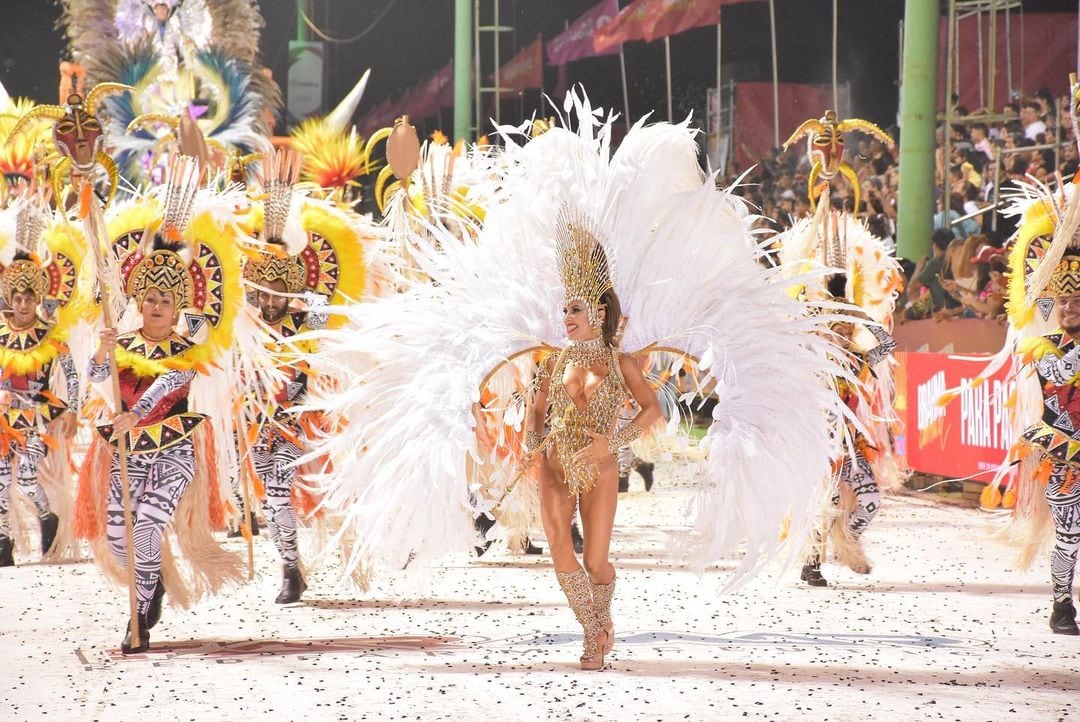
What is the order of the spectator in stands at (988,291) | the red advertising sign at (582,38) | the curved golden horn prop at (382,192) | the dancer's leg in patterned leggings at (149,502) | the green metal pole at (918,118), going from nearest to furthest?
the dancer's leg in patterned leggings at (149,502), the curved golden horn prop at (382,192), the spectator in stands at (988,291), the green metal pole at (918,118), the red advertising sign at (582,38)

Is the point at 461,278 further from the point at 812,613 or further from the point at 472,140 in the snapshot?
the point at 472,140

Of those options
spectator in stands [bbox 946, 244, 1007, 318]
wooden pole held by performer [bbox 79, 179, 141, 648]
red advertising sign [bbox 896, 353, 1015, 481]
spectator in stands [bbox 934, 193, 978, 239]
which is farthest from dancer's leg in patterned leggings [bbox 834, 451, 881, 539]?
spectator in stands [bbox 934, 193, 978, 239]

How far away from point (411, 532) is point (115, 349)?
1.50 m

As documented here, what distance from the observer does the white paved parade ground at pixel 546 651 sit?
4129 millimetres

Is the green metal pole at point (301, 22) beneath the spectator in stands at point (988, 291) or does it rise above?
above

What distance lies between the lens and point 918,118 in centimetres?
1110

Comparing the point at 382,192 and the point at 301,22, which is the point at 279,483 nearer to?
the point at 382,192

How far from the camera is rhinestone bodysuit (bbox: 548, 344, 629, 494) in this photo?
4469mm

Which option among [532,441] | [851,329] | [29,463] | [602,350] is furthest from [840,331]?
[29,463]

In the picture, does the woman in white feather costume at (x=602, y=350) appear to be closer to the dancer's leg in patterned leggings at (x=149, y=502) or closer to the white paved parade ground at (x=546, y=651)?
the white paved parade ground at (x=546, y=651)

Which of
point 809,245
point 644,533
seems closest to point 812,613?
point 809,245

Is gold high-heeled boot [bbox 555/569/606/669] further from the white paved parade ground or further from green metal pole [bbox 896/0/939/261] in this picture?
green metal pole [bbox 896/0/939/261]

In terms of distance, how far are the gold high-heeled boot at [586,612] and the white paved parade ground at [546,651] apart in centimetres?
7

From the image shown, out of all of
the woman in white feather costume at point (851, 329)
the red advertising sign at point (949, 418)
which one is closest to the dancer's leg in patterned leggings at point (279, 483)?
the woman in white feather costume at point (851, 329)
